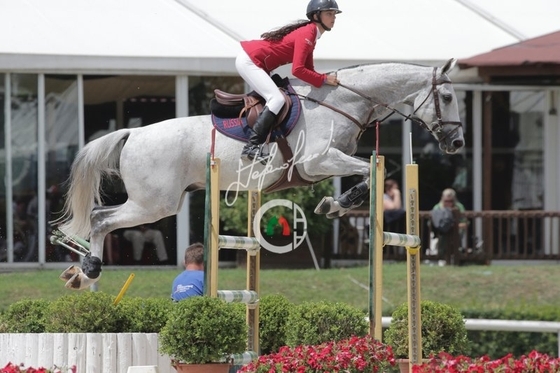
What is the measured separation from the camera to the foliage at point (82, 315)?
8219 mm

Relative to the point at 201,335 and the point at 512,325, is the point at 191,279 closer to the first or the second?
the point at 201,335

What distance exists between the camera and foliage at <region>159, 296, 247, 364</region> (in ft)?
24.0

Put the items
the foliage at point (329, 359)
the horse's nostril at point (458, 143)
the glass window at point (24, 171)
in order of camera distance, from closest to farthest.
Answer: the foliage at point (329, 359) < the horse's nostril at point (458, 143) < the glass window at point (24, 171)

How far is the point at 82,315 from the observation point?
27.0 feet

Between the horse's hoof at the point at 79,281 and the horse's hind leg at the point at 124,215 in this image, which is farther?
the horse's hind leg at the point at 124,215

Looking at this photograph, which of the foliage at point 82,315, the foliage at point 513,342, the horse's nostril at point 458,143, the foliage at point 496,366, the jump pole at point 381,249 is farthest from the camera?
the foliage at point 513,342

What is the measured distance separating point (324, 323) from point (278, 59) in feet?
6.00

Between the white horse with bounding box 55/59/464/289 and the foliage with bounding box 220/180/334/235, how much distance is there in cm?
598

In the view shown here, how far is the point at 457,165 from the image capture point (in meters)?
17.5

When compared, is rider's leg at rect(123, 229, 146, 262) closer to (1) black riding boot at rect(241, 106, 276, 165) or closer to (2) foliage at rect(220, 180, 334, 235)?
(2) foliage at rect(220, 180, 334, 235)

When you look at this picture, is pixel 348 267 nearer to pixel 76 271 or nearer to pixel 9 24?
pixel 9 24

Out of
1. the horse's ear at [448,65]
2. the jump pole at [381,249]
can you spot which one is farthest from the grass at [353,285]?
the jump pole at [381,249]

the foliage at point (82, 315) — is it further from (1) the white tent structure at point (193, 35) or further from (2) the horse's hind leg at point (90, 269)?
(1) the white tent structure at point (193, 35)

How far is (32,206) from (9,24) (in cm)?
217
